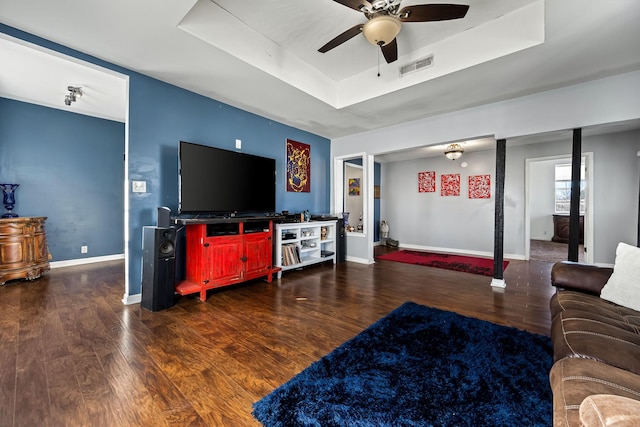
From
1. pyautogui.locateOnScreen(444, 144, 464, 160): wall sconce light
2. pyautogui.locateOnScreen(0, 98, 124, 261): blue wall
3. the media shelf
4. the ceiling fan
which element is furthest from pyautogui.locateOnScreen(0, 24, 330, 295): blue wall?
pyautogui.locateOnScreen(444, 144, 464, 160): wall sconce light

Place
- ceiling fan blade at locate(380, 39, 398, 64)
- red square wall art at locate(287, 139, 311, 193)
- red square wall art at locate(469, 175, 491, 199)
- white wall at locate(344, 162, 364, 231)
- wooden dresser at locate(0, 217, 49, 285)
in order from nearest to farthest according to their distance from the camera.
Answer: ceiling fan blade at locate(380, 39, 398, 64) < wooden dresser at locate(0, 217, 49, 285) < red square wall art at locate(287, 139, 311, 193) < red square wall art at locate(469, 175, 491, 199) < white wall at locate(344, 162, 364, 231)

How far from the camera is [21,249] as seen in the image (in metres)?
3.44

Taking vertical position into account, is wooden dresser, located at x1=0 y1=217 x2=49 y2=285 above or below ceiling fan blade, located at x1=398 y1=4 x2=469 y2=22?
below

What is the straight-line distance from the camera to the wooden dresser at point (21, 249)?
10.9 feet

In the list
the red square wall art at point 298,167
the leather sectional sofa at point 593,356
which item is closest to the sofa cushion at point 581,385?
the leather sectional sofa at point 593,356

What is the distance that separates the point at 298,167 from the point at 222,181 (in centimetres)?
173

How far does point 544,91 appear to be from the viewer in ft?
Answer: 10.4

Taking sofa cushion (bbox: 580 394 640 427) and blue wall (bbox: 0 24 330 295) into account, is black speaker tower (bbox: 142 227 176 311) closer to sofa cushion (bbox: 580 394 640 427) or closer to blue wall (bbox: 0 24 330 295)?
blue wall (bbox: 0 24 330 295)

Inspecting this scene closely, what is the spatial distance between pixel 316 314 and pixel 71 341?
194 centimetres

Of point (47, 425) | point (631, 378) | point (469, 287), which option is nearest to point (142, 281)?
point (47, 425)

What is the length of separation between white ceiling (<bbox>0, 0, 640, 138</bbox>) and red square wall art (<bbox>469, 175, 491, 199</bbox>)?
295 cm

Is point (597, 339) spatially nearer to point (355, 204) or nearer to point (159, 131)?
point (159, 131)

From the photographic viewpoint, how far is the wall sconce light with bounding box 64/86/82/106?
3556mm

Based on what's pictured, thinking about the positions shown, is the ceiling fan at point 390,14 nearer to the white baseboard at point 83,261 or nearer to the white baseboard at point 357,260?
the white baseboard at point 357,260
